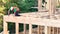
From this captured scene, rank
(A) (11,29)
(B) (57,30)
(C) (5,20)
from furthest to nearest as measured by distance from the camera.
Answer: (A) (11,29)
(B) (57,30)
(C) (5,20)

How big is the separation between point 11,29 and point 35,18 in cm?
865

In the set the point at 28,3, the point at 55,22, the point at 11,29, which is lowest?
the point at 11,29

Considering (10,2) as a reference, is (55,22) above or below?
below

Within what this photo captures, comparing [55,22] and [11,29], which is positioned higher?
[55,22]

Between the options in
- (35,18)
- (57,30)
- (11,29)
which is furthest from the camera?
(11,29)

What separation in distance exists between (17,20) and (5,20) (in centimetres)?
67

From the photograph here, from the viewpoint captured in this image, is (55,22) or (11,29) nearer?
(55,22)

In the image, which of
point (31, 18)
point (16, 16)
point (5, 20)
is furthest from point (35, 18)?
point (5, 20)

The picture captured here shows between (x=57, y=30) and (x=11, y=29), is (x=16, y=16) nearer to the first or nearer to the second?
(x=57, y=30)

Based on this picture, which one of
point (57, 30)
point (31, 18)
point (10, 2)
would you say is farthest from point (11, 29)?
point (31, 18)

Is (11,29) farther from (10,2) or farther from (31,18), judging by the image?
(31,18)

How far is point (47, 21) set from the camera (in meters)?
5.00

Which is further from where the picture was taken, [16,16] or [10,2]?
[10,2]

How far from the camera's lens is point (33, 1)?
16.0 m
